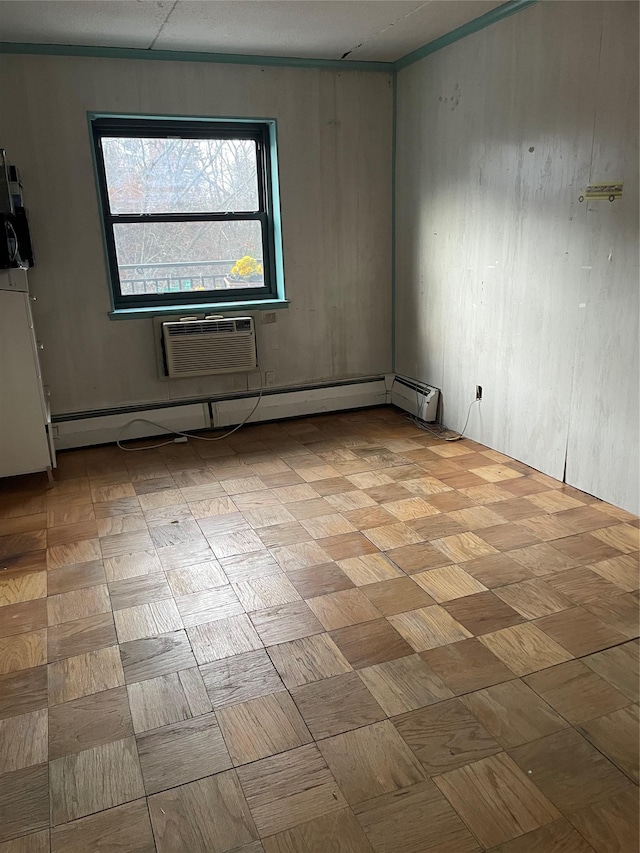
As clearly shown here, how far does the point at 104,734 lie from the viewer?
5.90 feet

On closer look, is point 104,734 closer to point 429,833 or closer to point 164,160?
point 429,833

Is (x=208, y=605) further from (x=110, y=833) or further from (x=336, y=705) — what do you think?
(x=110, y=833)

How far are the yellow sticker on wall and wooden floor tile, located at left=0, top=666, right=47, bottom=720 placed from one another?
2952 millimetres

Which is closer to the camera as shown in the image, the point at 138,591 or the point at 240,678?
the point at 240,678

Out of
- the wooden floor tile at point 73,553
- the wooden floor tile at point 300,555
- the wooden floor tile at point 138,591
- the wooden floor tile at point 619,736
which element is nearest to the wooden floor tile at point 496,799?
the wooden floor tile at point 619,736

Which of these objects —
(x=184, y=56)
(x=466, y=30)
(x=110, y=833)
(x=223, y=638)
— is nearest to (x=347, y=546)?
(x=223, y=638)

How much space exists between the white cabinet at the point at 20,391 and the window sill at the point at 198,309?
850 mm

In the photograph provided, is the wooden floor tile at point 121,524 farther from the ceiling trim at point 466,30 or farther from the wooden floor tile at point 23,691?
the ceiling trim at point 466,30

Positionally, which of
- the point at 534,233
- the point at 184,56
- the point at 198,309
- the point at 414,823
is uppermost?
the point at 184,56

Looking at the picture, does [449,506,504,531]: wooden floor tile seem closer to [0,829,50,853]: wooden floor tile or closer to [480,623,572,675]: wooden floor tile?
[480,623,572,675]: wooden floor tile

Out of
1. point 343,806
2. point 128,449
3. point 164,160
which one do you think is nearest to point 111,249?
point 164,160

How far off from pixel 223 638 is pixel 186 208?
3.01 meters

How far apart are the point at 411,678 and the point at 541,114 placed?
276 centimetres

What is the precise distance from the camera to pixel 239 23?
3.45 m
